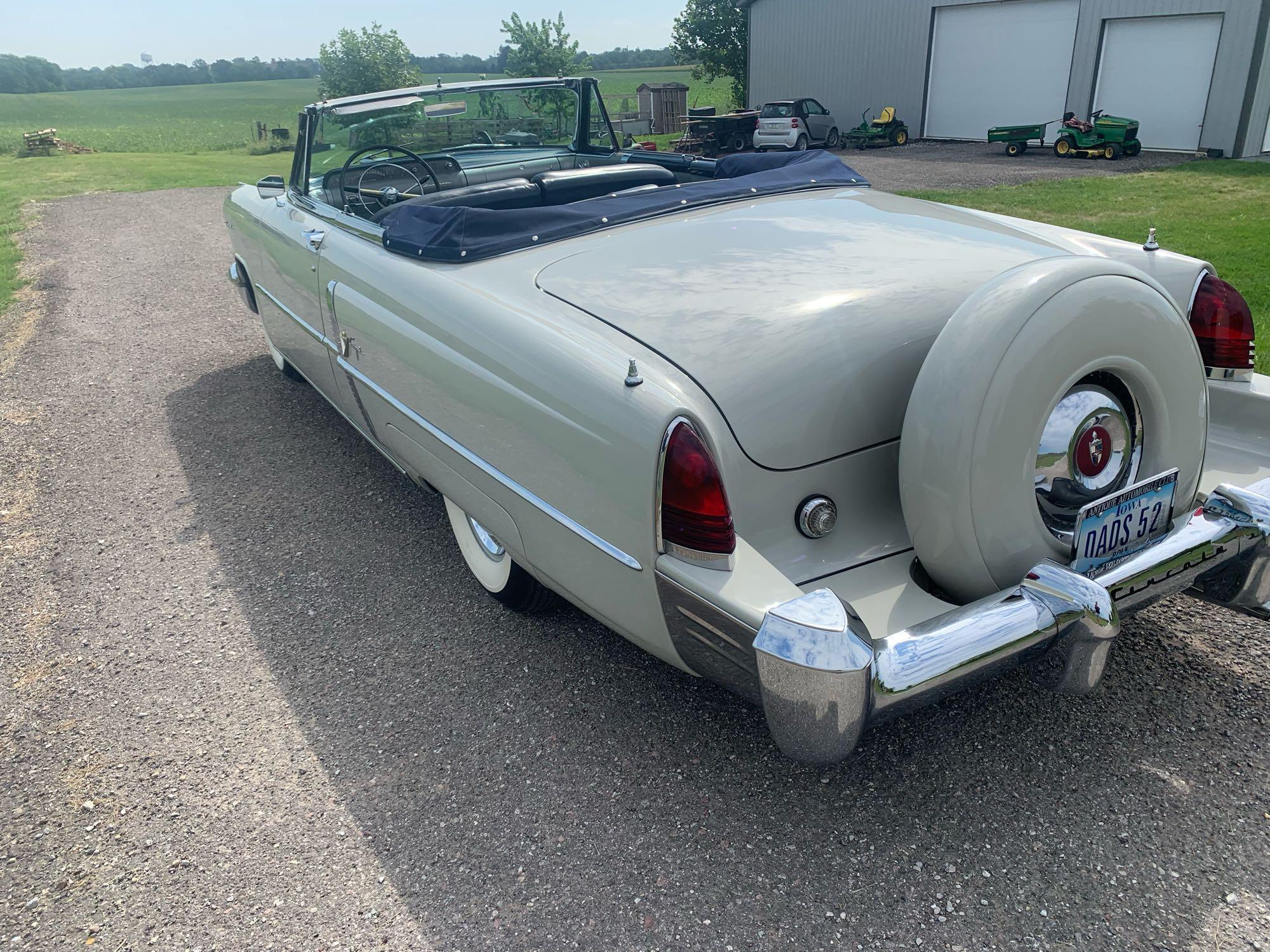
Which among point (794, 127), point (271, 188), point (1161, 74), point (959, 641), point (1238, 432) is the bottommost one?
point (959, 641)

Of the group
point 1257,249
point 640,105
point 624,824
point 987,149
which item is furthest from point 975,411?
point 640,105

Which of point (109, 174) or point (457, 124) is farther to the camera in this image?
point (109, 174)

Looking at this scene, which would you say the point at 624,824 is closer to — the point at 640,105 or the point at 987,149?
the point at 987,149

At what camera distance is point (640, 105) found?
28266 millimetres

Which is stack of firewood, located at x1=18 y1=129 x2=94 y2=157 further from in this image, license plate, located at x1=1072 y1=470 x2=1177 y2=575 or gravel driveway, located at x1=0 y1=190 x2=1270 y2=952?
license plate, located at x1=1072 y1=470 x2=1177 y2=575

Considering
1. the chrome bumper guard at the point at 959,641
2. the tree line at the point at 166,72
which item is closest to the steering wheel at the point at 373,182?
the chrome bumper guard at the point at 959,641

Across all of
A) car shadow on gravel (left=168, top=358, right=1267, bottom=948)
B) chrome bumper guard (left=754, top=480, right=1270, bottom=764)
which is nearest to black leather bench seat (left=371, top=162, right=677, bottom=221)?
car shadow on gravel (left=168, top=358, right=1267, bottom=948)

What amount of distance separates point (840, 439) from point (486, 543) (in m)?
1.29

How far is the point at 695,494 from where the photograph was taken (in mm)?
1834

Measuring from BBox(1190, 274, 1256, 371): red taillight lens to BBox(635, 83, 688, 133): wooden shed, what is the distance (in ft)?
92.2

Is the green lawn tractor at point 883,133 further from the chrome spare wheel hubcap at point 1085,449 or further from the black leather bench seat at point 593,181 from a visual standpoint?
the chrome spare wheel hubcap at point 1085,449

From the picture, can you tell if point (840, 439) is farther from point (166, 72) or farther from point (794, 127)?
point (166, 72)

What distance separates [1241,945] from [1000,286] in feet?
4.41

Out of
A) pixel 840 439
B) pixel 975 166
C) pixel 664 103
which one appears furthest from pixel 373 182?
pixel 664 103
